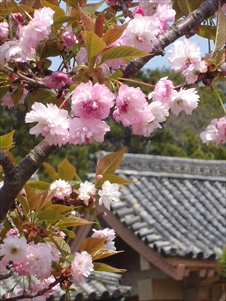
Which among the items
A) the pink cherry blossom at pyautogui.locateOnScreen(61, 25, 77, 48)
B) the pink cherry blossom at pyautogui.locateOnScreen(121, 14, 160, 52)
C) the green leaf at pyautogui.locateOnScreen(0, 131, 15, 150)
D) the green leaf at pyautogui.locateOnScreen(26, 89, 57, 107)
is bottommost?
the green leaf at pyautogui.locateOnScreen(0, 131, 15, 150)

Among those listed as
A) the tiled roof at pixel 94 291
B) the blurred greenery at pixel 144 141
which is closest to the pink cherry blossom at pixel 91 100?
the tiled roof at pixel 94 291

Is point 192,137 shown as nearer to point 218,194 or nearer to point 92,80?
point 218,194

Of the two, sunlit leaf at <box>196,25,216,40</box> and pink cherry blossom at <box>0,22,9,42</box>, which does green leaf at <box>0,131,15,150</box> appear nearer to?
pink cherry blossom at <box>0,22,9,42</box>

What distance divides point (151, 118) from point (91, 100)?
6.9 inches

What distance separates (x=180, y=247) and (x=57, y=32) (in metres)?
4.91

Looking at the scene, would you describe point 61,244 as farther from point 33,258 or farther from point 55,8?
point 55,8

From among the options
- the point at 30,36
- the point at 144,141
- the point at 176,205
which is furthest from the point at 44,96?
the point at 144,141

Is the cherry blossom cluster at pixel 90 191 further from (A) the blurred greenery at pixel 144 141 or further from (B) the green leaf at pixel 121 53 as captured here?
(A) the blurred greenery at pixel 144 141

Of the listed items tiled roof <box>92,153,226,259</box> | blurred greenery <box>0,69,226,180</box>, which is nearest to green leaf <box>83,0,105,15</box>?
tiled roof <box>92,153,226,259</box>

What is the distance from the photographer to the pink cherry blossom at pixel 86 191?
190 cm

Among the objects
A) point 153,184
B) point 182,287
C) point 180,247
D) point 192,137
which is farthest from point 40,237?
point 192,137

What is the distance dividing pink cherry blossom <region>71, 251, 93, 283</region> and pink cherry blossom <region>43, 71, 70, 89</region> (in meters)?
0.42

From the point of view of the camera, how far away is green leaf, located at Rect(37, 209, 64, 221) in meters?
1.65

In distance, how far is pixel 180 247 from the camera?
6.43 meters
